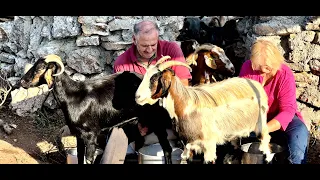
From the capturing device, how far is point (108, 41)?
5574 millimetres

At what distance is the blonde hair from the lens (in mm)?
3916

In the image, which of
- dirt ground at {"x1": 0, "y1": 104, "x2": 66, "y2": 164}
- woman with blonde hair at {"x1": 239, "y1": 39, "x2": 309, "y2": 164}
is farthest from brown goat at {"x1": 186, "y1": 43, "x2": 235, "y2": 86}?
dirt ground at {"x1": 0, "y1": 104, "x2": 66, "y2": 164}

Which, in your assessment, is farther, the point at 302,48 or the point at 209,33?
the point at 209,33

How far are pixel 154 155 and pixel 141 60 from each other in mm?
935

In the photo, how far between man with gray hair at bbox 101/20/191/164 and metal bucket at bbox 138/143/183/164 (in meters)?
0.06

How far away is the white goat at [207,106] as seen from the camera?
354 centimetres

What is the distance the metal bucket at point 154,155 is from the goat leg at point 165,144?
46mm

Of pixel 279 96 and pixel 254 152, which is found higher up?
pixel 279 96

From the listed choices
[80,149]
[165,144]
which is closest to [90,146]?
[80,149]

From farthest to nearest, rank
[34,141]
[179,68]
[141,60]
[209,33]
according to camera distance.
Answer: [209,33] < [34,141] < [141,60] < [179,68]

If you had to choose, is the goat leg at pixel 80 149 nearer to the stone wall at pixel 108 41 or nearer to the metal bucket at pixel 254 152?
the metal bucket at pixel 254 152

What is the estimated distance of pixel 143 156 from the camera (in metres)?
4.16

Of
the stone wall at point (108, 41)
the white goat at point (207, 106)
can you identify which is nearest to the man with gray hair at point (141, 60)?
the white goat at point (207, 106)

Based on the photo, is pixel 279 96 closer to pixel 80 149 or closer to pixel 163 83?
pixel 163 83
